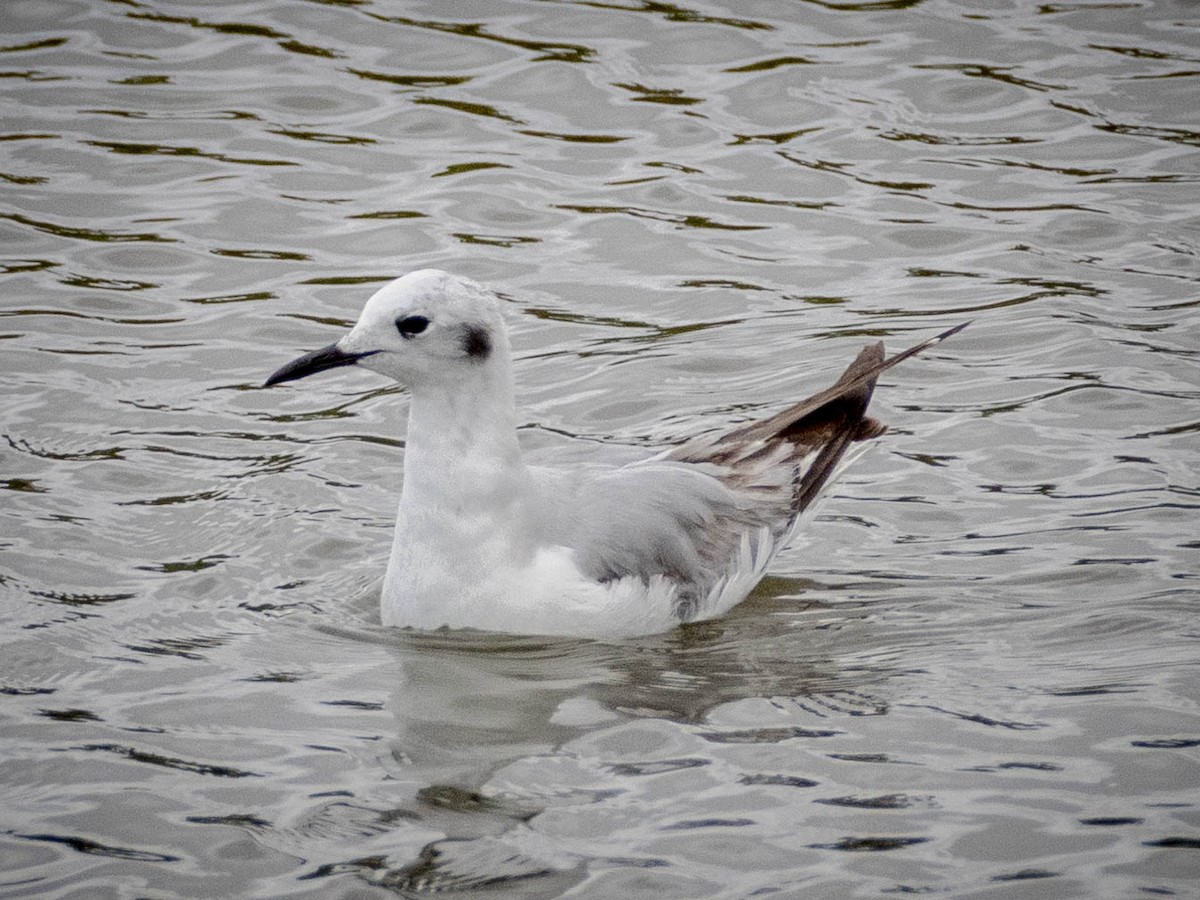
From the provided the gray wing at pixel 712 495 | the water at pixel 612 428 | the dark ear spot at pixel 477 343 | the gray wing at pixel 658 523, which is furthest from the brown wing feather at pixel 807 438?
the dark ear spot at pixel 477 343

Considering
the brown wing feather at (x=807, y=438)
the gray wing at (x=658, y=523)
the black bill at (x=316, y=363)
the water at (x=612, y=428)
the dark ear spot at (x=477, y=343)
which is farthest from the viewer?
the brown wing feather at (x=807, y=438)

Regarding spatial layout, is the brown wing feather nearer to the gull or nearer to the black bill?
the gull

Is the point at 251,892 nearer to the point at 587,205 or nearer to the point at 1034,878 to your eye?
the point at 1034,878

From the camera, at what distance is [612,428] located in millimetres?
9062

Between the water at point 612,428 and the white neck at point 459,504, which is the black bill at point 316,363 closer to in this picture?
the white neck at point 459,504

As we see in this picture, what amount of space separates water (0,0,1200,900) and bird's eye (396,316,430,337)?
1217mm

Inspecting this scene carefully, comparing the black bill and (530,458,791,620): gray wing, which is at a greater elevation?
the black bill

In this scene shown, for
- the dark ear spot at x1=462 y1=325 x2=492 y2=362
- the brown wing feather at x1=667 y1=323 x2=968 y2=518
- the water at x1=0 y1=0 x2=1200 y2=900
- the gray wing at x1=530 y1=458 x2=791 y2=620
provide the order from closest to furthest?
1. the water at x1=0 y1=0 x2=1200 y2=900
2. the dark ear spot at x1=462 y1=325 x2=492 y2=362
3. the gray wing at x1=530 y1=458 x2=791 y2=620
4. the brown wing feather at x1=667 y1=323 x2=968 y2=518

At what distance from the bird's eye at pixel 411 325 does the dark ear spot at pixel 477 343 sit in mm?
167

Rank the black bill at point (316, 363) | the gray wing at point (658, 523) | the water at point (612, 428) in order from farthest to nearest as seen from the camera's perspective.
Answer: the gray wing at point (658, 523)
the black bill at point (316, 363)
the water at point (612, 428)

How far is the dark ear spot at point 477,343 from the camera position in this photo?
273 inches

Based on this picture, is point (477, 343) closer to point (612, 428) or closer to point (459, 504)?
point (459, 504)

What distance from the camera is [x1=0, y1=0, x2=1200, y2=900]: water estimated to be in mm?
5633

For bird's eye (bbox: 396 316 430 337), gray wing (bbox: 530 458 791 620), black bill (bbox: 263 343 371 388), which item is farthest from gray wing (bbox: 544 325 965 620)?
black bill (bbox: 263 343 371 388)
